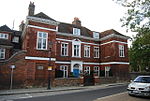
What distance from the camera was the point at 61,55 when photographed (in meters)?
23.4

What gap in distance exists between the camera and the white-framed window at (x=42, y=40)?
59.9 ft

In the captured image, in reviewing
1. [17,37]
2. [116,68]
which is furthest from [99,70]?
[17,37]

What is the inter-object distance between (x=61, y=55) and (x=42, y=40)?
229 inches

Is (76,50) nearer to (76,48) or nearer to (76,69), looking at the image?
(76,48)

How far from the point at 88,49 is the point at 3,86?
16.0 m

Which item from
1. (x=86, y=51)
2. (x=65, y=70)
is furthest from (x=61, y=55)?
(x=86, y=51)

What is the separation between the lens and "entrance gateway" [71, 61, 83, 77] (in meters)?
24.2

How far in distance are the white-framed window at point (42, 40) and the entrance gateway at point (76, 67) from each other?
7304 mm

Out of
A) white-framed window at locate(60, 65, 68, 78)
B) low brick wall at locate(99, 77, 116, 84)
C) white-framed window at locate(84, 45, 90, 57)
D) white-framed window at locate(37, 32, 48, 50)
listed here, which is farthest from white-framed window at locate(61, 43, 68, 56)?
low brick wall at locate(99, 77, 116, 84)

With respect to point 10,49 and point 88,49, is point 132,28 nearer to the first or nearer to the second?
point 88,49

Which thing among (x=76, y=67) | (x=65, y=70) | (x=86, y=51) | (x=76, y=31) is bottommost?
(x=65, y=70)

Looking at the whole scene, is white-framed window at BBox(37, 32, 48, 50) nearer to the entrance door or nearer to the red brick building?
the red brick building

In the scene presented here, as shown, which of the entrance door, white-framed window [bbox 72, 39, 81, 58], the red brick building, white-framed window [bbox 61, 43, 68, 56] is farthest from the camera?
white-framed window [bbox 72, 39, 81, 58]

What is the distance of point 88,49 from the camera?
2664 centimetres
